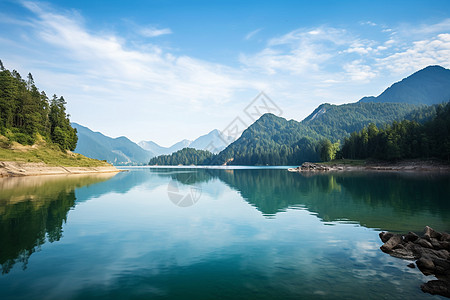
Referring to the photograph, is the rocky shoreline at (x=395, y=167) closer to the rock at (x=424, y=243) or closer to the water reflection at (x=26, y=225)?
the rock at (x=424, y=243)

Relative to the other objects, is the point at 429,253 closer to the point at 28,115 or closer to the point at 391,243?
the point at 391,243

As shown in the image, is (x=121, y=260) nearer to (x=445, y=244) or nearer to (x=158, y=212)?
(x=158, y=212)

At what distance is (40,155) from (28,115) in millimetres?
18635

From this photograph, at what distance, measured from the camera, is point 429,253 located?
42.0 ft

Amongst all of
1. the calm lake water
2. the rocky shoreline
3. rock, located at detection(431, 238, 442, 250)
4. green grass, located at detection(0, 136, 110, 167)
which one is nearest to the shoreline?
→ green grass, located at detection(0, 136, 110, 167)

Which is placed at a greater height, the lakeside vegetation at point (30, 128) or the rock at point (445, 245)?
the lakeside vegetation at point (30, 128)

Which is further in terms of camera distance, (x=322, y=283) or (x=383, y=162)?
(x=383, y=162)

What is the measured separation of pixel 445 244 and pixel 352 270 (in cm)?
660

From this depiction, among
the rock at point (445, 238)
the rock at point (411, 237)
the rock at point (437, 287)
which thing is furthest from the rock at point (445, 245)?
the rock at point (437, 287)

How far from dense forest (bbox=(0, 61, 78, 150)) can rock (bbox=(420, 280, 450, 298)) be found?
103 m

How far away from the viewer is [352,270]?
1162 centimetres

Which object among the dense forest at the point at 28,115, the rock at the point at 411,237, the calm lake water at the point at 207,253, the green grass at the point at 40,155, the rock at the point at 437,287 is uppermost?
the dense forest at the point at 28,115

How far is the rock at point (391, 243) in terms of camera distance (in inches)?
557

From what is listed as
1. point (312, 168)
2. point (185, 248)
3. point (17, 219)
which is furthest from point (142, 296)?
point (312, 168)
